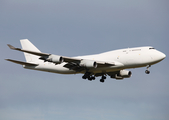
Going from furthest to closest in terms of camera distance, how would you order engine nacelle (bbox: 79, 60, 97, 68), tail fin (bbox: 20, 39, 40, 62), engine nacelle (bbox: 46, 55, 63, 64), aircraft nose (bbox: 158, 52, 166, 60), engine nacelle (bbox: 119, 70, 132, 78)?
tail fin (bbox: 20, 39, 40, 62) → engine nacelle (bbox: 119, 70, 132, 78) → engine nacelle (bbox: 79, 60, 97, 68) → engine nacelle (bbox: 46, 55, 63, 64) → aircraft nose (bbox: 158, 52, 166, 60)

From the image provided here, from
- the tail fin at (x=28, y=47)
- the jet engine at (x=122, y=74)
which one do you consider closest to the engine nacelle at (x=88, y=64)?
the jet engine at (x=122, y=74)

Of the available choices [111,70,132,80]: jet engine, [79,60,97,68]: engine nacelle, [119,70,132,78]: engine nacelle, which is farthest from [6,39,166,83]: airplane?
[119,70,132,78]: engine nacelle

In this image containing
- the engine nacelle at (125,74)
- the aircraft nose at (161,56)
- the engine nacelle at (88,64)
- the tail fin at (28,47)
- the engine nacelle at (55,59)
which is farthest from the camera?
the tail fin at (28,47)

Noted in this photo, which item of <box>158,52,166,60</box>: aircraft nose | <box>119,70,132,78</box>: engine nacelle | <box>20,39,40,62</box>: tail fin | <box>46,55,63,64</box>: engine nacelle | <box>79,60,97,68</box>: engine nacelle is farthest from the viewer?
<box>20,39,40,62</box>: tail fin

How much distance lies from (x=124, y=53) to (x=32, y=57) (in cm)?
1906

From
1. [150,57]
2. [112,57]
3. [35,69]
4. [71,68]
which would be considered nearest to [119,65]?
[112,57]

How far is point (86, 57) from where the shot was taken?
46.8 meters

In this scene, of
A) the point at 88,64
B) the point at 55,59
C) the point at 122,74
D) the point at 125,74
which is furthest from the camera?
the point at 122,74

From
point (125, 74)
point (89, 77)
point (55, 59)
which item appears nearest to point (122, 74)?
point (125, 74)

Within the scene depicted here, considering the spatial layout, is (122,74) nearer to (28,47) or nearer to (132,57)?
(132,57)

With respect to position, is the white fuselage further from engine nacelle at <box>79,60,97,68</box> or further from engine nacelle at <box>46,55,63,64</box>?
engine nacelle at <box>46,55,63,64</box>

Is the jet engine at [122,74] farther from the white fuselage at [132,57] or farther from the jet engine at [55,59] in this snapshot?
the jet engine at [55,59]

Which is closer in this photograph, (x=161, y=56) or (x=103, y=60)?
(x=161, y=56)

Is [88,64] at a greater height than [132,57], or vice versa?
[132,57]
